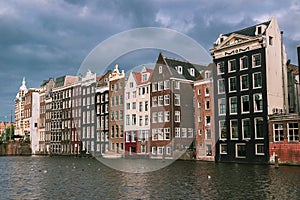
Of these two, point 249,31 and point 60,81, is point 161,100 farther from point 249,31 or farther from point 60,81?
point 60,81

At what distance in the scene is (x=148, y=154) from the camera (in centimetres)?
8331

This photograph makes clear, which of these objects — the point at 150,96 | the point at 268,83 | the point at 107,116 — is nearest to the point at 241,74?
the point at 268,83

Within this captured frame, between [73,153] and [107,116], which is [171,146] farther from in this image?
[73,153]

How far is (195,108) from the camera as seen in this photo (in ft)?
256

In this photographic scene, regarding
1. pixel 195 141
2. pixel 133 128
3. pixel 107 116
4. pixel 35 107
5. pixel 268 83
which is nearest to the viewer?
pixel 268 83

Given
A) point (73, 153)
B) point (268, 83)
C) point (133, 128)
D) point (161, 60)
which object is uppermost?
point (161, 60)

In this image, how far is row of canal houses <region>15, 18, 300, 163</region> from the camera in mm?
62188

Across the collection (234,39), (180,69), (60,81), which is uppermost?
(60,81)

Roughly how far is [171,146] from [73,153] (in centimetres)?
3994

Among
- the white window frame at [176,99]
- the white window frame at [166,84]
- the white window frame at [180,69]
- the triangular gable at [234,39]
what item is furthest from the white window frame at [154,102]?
the triangular gable at [234,39]

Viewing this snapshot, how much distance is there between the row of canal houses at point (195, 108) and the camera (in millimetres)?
62188

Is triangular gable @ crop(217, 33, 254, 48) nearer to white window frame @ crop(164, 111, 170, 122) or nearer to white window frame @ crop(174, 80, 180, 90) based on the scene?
white window frame @ crop(174, 80, 180, 90)

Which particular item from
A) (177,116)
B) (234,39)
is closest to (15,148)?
(177,116)

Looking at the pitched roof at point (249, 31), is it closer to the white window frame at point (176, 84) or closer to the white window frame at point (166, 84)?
the white window frame at point (176, 84)
